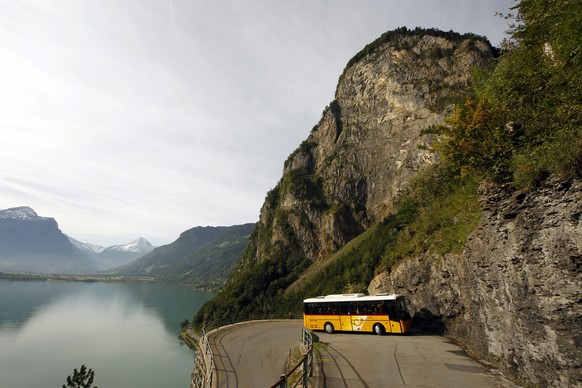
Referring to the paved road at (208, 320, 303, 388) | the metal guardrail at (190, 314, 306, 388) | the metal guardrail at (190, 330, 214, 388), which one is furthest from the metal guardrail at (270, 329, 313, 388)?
the metal guardrail at (190, 330, 214, 388)

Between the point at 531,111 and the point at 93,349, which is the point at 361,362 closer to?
the point at 531,111

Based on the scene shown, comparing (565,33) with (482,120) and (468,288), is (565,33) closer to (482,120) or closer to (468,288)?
(482,120)

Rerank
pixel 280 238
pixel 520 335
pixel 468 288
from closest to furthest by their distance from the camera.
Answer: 1. pixel 520 335
2. pixel 468 288
3. pixel 280 238

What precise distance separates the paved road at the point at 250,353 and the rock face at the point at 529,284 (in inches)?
462

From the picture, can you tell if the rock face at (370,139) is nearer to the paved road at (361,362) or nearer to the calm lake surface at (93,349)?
the calm lake surface at (93,349)

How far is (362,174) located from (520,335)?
90251mm

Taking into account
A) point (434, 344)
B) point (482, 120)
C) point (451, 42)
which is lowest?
point (434, 344)

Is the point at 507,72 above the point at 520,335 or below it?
above

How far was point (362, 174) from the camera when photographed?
99.6m

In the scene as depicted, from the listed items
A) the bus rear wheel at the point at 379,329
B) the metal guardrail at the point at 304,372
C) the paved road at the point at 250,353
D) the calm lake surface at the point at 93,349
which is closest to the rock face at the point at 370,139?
the calm lake surface at the point at 93,349

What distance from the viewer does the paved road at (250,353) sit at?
17297 mm

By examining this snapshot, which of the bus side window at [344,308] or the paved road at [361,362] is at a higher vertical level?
the bus side window at [344,308]

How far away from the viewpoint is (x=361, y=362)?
14.9 meters

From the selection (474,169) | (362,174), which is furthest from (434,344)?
(362,174)
